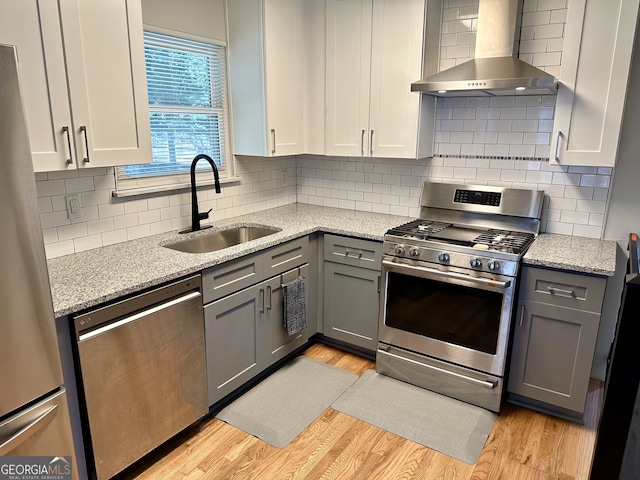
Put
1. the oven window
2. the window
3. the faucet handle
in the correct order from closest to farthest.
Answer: the oven window < the window < the faucet handle

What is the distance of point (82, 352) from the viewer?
1.76 metres

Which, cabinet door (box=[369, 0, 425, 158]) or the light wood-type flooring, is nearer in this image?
the light wood-type flooring

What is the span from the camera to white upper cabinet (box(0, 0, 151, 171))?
5.81ft

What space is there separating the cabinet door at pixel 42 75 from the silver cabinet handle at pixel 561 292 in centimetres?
240

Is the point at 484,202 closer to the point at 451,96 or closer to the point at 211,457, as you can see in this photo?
the point at 451,96

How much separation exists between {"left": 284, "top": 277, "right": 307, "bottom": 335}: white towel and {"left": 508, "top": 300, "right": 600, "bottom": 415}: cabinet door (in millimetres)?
1300

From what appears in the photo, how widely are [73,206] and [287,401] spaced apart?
5.25 ft

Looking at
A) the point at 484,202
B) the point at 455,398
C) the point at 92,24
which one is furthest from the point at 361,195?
the point at 92,24

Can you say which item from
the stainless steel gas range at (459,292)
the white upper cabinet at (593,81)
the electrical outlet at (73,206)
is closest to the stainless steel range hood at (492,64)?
the white upper cabinet at (593,81)

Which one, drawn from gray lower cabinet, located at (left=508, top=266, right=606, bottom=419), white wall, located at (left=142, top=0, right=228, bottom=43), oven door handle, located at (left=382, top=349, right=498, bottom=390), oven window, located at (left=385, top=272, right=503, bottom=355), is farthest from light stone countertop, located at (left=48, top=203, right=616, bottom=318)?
white wall, located at (left=142, top=0, right=228, bottom=43)

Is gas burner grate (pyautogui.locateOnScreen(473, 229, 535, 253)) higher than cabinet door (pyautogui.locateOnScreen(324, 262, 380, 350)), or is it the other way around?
gas burner grate (pyautogui.locateOnScreen(473, 229, 535, 253))

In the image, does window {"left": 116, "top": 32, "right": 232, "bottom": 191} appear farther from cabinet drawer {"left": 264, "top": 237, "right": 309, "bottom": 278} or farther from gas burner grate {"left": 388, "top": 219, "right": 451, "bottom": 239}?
gas burner grate {"left": 388, "top": 219, "right": 451, "bottom": 239}

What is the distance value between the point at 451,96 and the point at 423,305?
1.43 metres

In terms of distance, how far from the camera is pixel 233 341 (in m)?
2.53
